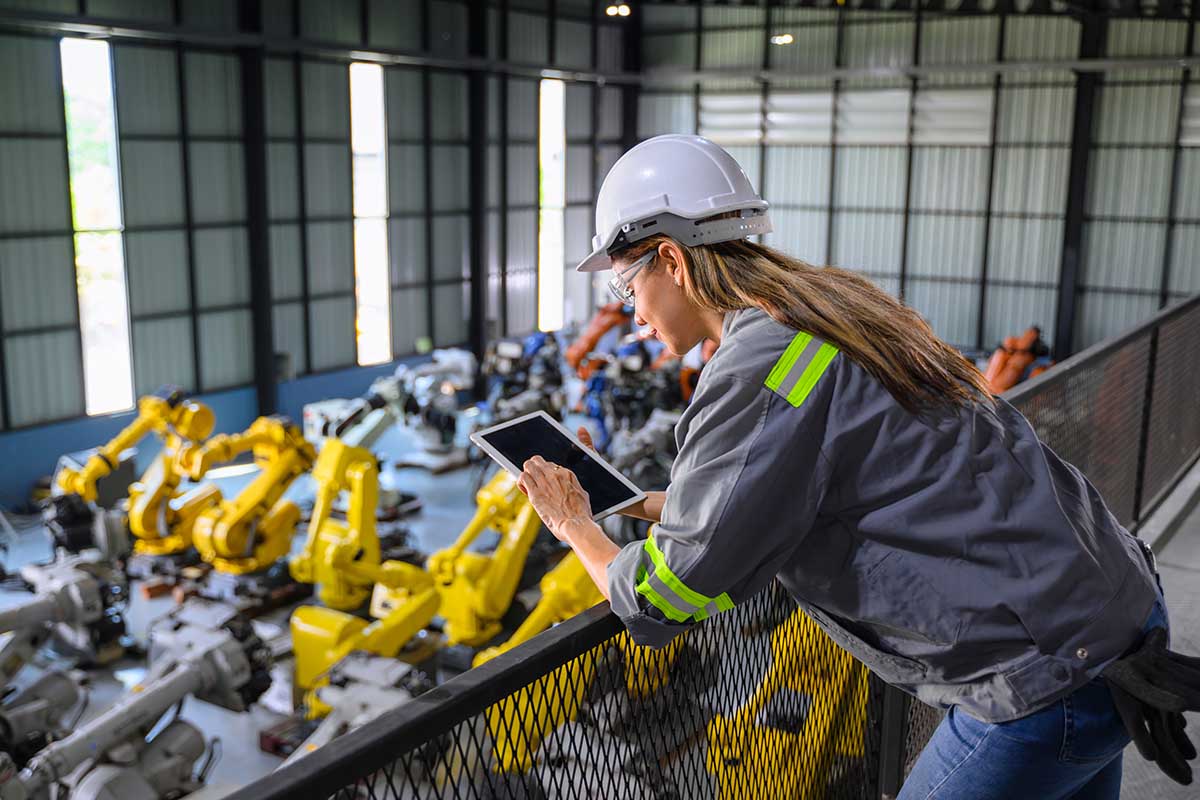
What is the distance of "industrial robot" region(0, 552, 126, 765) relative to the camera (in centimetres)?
713

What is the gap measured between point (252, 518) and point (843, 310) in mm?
9732

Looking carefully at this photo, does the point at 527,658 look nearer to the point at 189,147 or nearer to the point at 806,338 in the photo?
the point at 806,338

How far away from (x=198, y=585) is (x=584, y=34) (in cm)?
1600

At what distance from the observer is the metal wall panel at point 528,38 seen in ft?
69.5

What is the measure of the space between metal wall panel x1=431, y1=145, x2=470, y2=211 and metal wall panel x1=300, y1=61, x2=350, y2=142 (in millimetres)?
2168

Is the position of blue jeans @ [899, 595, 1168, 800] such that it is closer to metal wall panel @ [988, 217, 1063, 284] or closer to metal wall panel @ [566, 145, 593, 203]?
metal wall panel @ [988, 217, 1063, 284]

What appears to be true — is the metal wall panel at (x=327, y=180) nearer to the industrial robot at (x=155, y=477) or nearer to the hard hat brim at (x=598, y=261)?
the industrial robot at (x=155, y=477)

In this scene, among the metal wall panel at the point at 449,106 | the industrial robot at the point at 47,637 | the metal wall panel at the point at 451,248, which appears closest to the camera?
the industrial robot at the point at 47,637

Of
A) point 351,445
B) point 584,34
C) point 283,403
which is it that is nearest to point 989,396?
point 351,445

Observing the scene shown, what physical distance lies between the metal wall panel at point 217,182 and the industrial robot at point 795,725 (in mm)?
14973

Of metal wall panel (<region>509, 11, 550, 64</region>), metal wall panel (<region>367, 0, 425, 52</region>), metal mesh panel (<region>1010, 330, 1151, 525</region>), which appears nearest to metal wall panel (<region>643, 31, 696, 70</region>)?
metal wall panel (<region>509, 11, 550, 64</region>)

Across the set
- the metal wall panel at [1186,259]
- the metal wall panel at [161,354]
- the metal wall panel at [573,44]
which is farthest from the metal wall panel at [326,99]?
the metal wall panel at [1186,259]

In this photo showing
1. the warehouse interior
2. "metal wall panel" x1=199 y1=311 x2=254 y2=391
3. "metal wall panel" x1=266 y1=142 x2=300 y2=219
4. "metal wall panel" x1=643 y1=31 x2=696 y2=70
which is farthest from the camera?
"metal wall panel" x1=643 y1=31 x2=696 y2=70

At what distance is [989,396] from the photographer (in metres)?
2.08
